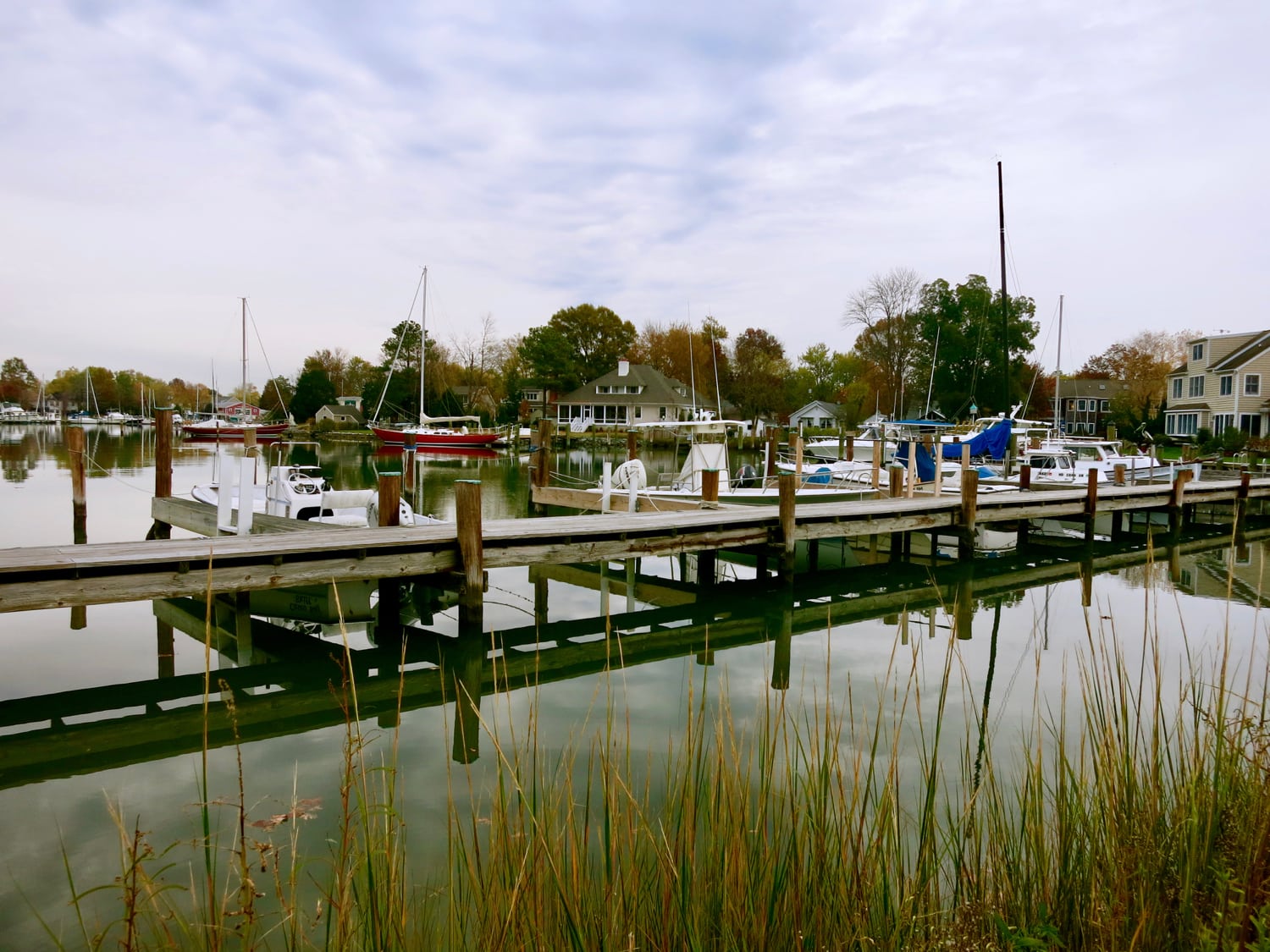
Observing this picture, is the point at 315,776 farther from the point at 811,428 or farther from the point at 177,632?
the point at 811,428

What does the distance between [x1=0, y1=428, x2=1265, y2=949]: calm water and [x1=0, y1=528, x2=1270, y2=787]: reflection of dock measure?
0.13ft

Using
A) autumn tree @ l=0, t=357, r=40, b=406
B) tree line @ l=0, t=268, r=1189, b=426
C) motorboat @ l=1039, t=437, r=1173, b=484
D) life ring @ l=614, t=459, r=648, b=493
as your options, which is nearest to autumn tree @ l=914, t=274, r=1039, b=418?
tree line @ l=0, t=268, r=1189, b=426

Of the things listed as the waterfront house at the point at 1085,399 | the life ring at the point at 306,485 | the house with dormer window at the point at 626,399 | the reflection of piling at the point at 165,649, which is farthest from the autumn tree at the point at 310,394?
the reflection of piling at the point at 165,649

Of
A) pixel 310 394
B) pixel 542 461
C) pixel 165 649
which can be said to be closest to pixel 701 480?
pixel 542 461

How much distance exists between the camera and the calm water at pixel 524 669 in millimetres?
5438

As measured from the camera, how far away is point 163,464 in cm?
1400

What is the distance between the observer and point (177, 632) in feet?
34.5

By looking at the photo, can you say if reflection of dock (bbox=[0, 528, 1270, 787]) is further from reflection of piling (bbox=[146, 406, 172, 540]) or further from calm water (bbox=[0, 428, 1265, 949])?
reflection of piling (bbox=[146, 406, 172, 540])

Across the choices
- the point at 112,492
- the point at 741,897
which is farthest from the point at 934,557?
the point at 112,492

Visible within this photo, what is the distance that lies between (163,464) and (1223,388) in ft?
175

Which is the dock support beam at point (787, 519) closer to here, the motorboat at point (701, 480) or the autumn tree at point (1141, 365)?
the motorboat at point (701, 480)

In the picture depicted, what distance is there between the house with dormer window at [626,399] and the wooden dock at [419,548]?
5794 cm

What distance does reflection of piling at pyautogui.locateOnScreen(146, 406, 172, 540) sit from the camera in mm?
14008

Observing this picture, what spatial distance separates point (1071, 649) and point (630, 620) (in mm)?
5382
